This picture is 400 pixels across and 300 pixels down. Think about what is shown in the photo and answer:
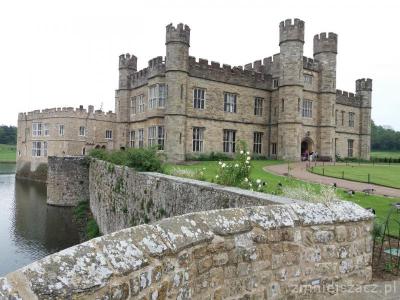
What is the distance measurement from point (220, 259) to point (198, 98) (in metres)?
25.5

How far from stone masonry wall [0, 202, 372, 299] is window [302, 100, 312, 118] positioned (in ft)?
101

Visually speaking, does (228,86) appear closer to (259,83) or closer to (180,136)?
(259,83)

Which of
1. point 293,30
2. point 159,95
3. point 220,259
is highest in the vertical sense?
point 293,30

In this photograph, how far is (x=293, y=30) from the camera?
2994cm

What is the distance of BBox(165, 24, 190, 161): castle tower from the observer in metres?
26.1

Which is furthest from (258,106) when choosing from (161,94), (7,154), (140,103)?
(7,154)

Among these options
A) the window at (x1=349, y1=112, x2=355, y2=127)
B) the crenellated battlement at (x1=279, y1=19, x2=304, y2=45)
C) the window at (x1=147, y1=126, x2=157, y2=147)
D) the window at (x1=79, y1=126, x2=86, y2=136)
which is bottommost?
the window at (x1=147, y1=126, x2=157, y2=147)

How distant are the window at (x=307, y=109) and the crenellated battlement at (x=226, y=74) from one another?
4.25 m

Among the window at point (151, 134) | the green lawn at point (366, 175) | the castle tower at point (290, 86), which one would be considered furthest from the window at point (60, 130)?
the green lawn at point (366, 175)

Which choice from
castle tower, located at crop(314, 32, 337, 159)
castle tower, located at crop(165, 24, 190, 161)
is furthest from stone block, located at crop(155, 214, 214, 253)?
castle tower, located at crop(314, 32, 337, 159)

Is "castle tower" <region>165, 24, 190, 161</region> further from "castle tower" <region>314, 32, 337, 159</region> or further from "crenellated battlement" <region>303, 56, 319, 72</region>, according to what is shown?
"castle tower" <region>314, 32, 337, 159</region>

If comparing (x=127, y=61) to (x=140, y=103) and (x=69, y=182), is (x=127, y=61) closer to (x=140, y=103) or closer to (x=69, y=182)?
(x=140, y=103)

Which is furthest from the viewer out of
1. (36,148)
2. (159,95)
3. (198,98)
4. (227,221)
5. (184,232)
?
(36,148)

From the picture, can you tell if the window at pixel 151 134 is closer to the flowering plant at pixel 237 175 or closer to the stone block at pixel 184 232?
the flowering plant at pixel 237 175
